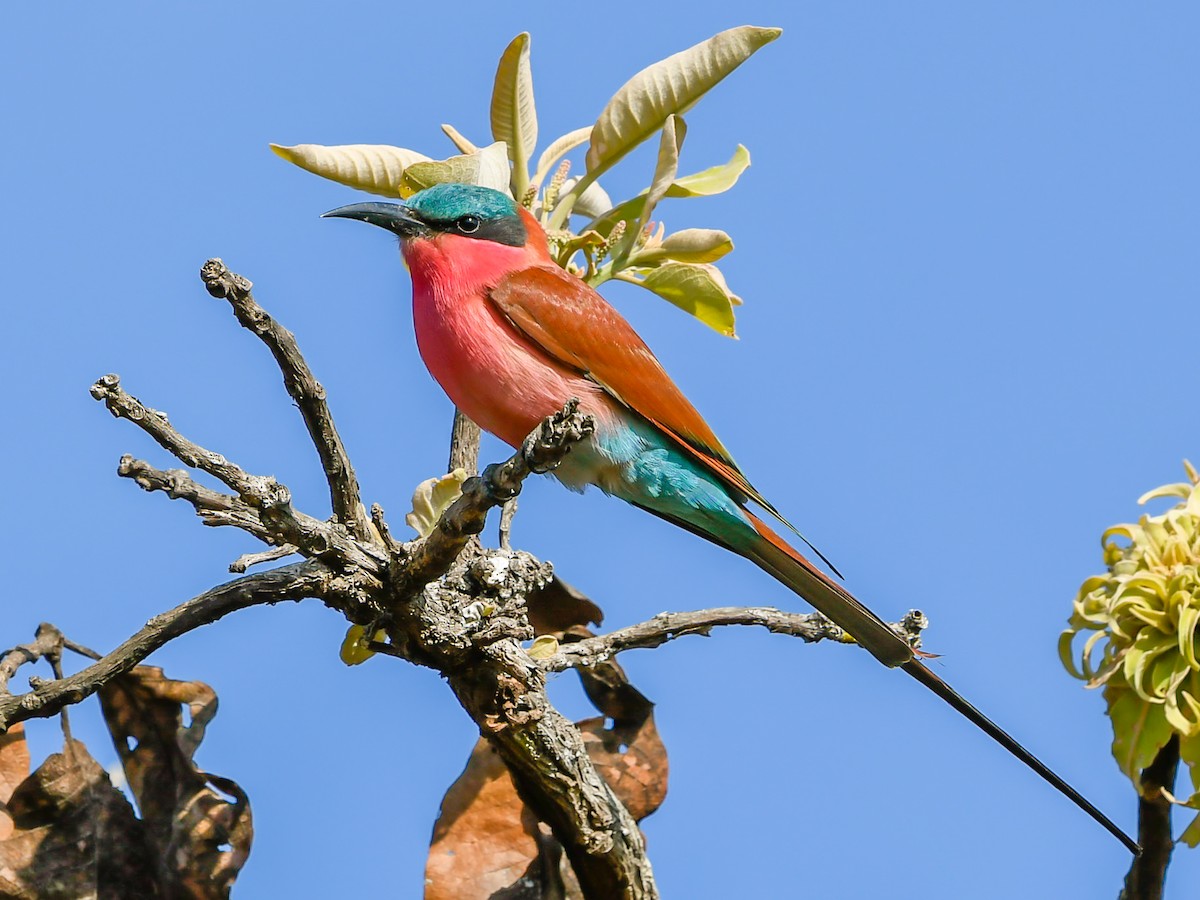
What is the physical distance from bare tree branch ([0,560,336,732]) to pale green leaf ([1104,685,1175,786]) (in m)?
1.58

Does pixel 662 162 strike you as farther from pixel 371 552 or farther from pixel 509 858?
pixel 509 858

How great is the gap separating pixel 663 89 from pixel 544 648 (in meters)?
1.32

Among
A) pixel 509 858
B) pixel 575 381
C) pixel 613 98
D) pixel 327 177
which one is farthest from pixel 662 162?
pixel 509 858

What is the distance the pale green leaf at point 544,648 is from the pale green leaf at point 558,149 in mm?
1164

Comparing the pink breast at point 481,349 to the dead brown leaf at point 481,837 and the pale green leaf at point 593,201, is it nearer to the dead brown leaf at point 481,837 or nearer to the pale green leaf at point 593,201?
the pale green leaf at point 593,201

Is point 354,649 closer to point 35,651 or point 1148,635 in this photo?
point 35,651

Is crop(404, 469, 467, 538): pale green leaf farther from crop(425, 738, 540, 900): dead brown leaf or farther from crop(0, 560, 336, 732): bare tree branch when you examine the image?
crop(425, 738, 540, 900): dead brown leaf

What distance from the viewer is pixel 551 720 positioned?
2.75m

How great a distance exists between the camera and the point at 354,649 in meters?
2.88

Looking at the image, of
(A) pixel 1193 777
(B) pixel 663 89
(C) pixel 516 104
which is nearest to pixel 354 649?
(C) pixel 516 104

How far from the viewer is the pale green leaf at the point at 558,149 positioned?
3428 millimetres

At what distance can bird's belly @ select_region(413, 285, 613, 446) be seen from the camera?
3207 millimetres

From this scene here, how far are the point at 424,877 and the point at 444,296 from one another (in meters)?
1.34

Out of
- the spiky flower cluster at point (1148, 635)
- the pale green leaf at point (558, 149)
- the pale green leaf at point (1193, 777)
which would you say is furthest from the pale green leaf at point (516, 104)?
the pale green leaf at point (1193, 777)
